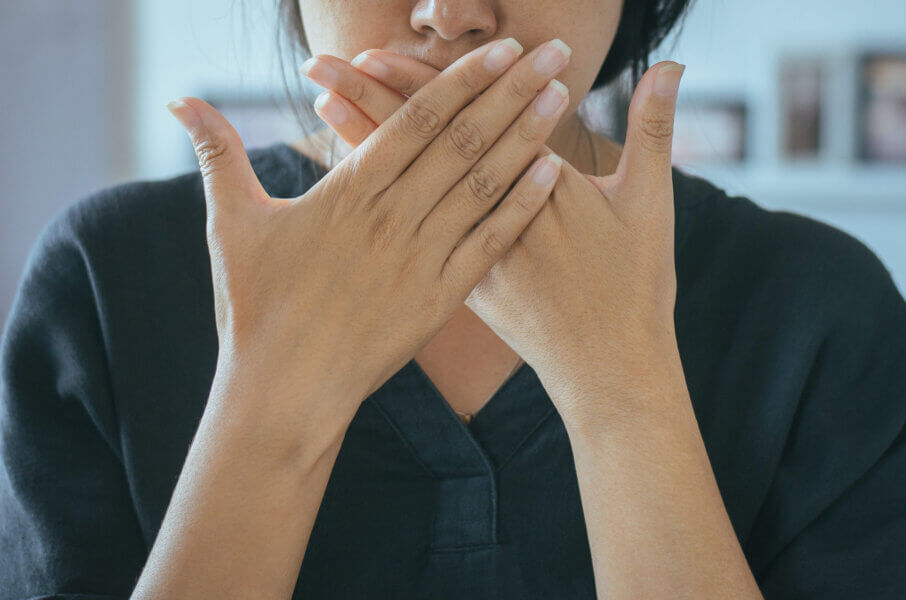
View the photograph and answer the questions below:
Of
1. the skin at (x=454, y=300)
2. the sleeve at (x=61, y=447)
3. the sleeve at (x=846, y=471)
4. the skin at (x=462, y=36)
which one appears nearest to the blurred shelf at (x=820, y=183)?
the sleeve at (x=846, y=471)

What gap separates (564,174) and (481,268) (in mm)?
113

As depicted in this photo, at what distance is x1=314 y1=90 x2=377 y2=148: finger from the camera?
0.70 m

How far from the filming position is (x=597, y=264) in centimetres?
69

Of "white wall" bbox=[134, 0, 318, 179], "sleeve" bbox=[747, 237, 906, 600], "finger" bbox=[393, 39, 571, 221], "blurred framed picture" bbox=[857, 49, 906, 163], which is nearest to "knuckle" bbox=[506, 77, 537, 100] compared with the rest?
"finger" bbox=[393, 39, 571, 221]

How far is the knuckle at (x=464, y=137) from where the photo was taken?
0.67 m

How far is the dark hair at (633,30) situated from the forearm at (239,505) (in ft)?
1.67

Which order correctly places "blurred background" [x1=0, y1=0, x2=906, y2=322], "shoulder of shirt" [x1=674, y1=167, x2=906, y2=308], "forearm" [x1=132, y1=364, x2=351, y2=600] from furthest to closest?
"blurred background" [x1=0, y1=0, x2=906, y2=322] < "shoulder of shirt" [x1=674, y1=167, x2=906, y2=308] < "forearm" [x1=132, y1=364, x2=351, y2=600]

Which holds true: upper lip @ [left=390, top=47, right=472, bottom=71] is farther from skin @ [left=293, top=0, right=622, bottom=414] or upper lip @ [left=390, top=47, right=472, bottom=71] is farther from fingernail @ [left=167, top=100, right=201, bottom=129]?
fingernail @ [left=167, top=100, right=201, bottom=129]

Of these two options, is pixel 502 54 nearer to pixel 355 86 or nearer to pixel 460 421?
pixel 355 86

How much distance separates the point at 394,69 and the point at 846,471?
60 cm

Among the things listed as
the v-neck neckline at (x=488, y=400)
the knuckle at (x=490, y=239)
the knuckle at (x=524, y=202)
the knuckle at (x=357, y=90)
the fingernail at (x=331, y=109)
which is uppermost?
the knuckle at (x=357, y=90)

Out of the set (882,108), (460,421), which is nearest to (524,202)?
(460,421)

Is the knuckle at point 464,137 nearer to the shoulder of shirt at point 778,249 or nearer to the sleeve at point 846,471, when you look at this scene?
the shoulder of shirt at point 778,249

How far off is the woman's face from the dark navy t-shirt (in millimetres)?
277
